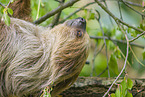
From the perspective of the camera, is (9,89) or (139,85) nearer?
(9,89)

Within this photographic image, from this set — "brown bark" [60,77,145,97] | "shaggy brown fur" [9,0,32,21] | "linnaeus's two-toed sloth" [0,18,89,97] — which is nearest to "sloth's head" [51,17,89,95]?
"linnaeus's two-toed sloth" [0,18,89,97]

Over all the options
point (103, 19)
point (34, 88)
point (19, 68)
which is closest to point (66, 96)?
point (34, 88)

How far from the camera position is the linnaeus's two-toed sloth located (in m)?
3.31

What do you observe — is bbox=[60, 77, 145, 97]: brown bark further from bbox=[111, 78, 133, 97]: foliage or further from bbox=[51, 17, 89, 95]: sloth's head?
bbox=[111, 78, 133, 97]: foliage

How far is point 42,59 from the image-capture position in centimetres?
344

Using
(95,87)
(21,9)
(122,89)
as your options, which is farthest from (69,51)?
(21,9)

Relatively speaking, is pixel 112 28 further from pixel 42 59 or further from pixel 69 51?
pixel 42 59

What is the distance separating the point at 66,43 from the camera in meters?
3.34

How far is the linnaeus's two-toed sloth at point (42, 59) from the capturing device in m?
3.31

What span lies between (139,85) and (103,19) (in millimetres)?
2374

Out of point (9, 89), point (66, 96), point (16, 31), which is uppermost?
point (16, 31)

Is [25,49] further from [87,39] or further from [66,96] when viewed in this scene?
[66,96]

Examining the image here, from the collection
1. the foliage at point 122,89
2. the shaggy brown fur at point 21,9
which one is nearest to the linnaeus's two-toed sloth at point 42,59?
the foliage at point 122,89

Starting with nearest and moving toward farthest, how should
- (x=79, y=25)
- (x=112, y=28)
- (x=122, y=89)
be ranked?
(x=122, y=89) → (x=79, y=25) → (x=112, y=28)
